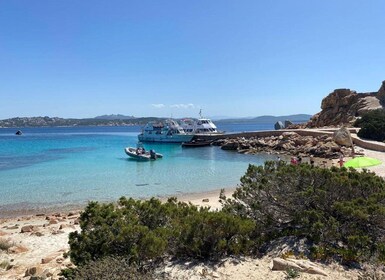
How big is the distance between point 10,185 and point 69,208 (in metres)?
8.41

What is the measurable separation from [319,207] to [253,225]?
155cm

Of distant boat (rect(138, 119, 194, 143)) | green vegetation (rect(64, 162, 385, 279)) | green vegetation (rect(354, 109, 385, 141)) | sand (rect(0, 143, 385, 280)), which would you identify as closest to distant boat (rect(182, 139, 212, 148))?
distant boat (rect(138, 119, 194, 143))

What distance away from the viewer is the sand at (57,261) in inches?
230

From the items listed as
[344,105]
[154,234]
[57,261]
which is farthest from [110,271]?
[344,105]

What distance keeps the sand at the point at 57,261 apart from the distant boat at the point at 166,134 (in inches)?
1564

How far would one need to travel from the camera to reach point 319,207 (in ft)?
23.5

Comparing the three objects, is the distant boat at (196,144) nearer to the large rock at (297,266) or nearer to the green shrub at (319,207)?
the green shrub at (319,207)

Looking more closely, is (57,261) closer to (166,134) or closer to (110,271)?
(110,271)

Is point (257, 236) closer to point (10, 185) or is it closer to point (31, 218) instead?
point (31, 218)

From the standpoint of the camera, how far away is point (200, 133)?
57750 millimetres

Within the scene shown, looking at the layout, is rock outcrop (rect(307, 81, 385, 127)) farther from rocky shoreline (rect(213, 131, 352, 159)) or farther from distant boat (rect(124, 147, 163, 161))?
distant boat (rect(124, 147, 163, 161))

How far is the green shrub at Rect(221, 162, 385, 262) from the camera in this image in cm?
638

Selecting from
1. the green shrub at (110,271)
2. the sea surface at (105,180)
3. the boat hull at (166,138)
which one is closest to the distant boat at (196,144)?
the boat hull at (166,138)

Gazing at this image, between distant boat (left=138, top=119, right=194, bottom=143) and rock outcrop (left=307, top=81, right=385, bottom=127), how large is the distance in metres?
24.6
